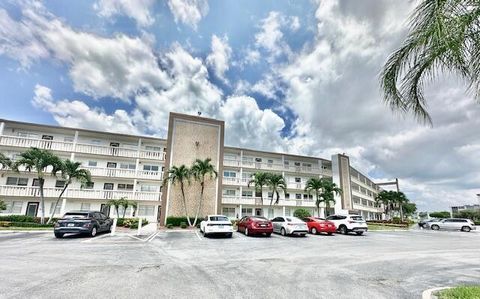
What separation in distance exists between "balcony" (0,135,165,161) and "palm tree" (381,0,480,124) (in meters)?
28.9

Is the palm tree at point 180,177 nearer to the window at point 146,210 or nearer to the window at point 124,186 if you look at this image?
the window at point 146,210

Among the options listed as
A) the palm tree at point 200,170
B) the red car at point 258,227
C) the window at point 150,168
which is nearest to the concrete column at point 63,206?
the window at point 150,168

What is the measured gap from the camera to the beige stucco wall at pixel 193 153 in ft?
88.1

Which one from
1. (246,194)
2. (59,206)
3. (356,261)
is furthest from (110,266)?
(246,194)

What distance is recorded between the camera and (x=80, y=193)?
25.8 meters

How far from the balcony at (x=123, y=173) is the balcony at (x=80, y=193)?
2.02 metres

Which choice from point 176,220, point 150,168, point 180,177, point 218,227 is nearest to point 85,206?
point 150,168

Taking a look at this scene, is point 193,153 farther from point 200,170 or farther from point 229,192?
point 229,192

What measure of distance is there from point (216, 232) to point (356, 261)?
9.29 meters

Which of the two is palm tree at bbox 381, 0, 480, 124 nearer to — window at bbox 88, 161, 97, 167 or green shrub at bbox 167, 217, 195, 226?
green shrub at bbox 167, 217, 195, 226

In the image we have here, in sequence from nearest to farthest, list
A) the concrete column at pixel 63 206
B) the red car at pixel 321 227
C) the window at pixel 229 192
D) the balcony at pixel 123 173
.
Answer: the red car at pixel 321 227, the concrete column at pixel 63 206, the balcony at pixel 123 173, the window at pixel 229 192

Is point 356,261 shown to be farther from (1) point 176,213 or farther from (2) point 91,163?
(2) point 91,163

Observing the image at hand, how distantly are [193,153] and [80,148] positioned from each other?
43.6 feet

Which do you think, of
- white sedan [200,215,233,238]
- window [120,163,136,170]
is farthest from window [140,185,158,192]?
white sedan [200,215,233,238]
